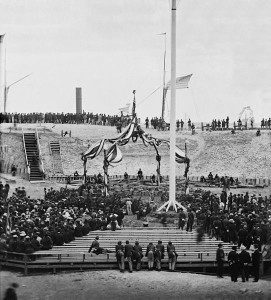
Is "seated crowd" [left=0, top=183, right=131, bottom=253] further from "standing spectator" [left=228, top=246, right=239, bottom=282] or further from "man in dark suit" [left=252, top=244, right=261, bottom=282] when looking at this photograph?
"man in dark suit" [left=252, top=244, right=261, bottom=282]

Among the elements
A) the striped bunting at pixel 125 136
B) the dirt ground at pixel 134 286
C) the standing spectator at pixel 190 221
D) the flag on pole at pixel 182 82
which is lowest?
the dirt ground at pixel 134 286

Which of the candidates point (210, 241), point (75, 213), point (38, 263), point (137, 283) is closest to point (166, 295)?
point (137, 283)

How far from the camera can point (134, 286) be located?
2375 centimetres

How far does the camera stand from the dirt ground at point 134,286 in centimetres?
2244

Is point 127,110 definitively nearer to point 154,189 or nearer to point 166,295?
point 154,189

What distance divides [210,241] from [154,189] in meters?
14.9

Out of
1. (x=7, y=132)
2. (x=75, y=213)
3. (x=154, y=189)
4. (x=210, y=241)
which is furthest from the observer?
(x=7, y=132)

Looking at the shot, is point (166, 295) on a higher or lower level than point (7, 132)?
lower

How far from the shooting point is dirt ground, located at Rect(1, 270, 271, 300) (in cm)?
2244

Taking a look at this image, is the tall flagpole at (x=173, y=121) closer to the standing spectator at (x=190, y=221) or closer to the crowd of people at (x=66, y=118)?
the standing spectator at (x=190, y=221)

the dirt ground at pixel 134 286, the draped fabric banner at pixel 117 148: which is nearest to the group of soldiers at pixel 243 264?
the dirt ground at pixel 134 286

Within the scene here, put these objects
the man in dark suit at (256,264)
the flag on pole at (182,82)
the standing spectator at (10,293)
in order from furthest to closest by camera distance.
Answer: the flag on pole at (182,82) < the man in dark suit at (256,264) < the standing spectator at (10,293)

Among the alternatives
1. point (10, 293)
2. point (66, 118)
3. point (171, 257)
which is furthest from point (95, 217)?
point (66, 118)

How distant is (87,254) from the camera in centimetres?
2691
